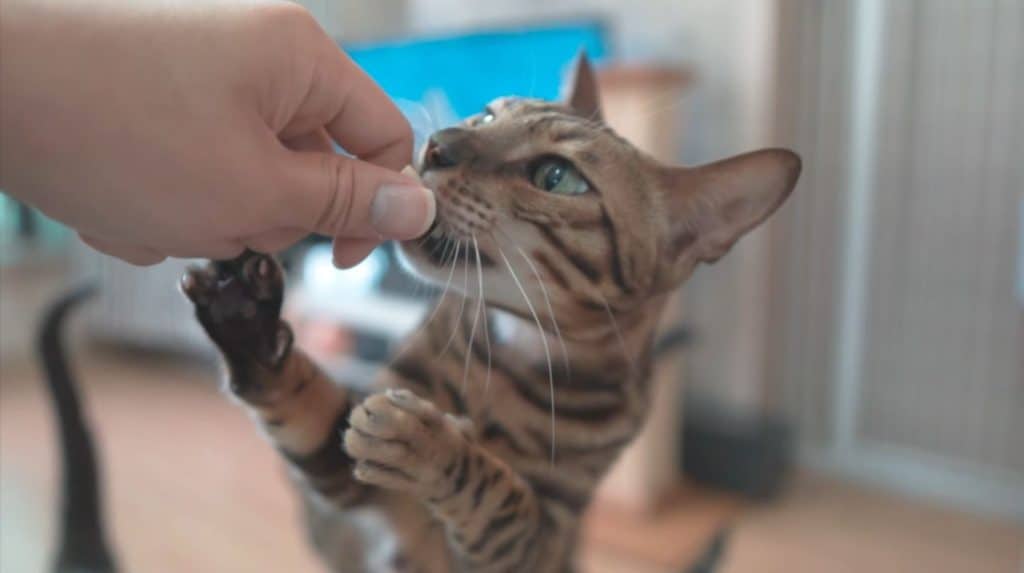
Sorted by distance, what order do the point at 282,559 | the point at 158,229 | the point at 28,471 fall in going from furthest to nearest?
1. the point at 28,471
2. the point at 282,559
3. the point at 158,229

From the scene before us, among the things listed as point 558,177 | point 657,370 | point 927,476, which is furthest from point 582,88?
point 927,476

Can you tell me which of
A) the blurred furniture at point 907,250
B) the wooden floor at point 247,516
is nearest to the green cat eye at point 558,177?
the wooden floor at point 247,516

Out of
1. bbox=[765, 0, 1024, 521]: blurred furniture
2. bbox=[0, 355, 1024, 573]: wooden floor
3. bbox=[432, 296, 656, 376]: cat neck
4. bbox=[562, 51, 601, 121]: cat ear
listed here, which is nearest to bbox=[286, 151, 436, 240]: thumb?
bbox=[432, 296, 656, 376]: cat neck

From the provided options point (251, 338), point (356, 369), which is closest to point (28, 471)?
point (356, 369)

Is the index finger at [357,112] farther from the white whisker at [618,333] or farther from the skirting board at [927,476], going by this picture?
the skirting board at [927,476]

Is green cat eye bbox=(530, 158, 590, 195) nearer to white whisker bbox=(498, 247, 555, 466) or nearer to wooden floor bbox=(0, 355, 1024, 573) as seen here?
white whisker bbox=(498, 247, 555, 466)

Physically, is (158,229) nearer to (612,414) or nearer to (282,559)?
(612,414)
